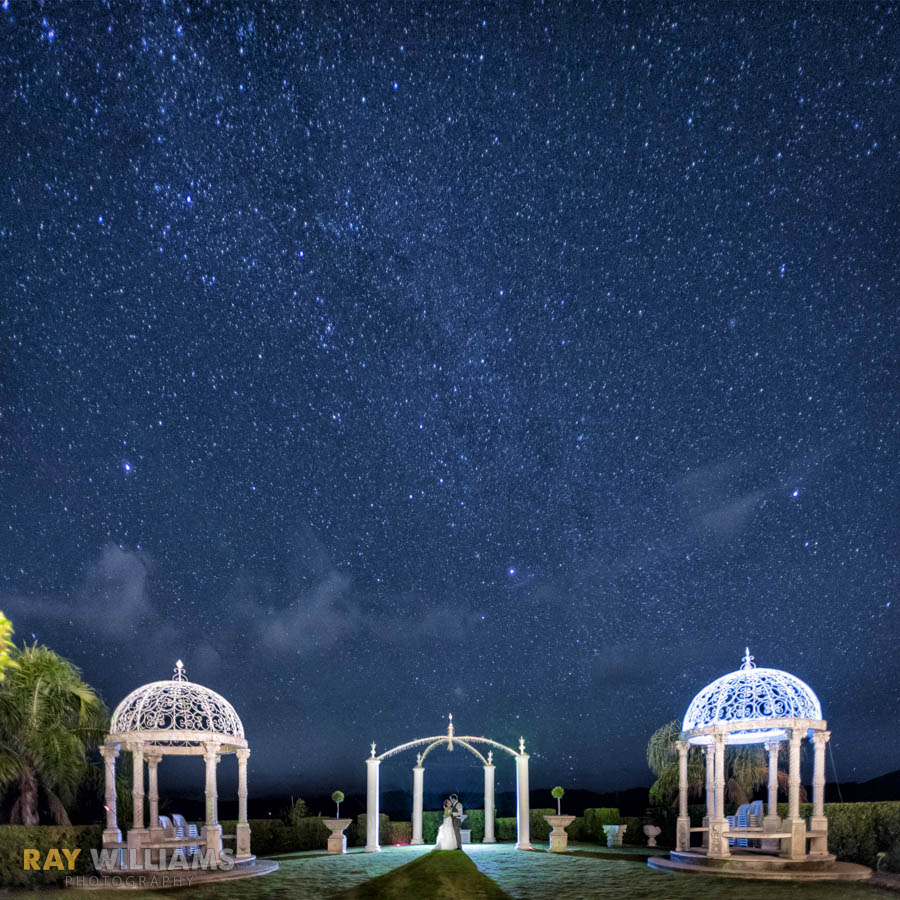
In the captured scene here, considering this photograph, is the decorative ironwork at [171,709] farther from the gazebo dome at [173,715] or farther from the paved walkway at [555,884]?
the paved walkway at [555,884]

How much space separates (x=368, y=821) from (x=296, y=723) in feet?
26.5

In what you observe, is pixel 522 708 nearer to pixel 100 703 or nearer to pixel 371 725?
pixel 371 725

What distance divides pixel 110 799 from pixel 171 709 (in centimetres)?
228

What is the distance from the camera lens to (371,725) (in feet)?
111

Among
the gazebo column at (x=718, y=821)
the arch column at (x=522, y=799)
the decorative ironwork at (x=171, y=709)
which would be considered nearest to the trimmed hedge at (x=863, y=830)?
the gazebo column at (x=718, y=821)

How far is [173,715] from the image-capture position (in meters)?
20.6

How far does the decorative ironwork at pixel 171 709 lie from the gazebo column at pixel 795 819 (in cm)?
1323

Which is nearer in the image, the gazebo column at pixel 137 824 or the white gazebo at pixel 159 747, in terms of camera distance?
the gazebo column at pixel 137 824

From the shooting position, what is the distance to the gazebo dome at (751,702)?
20500mm

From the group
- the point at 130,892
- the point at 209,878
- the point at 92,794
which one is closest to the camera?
the point at 130,892

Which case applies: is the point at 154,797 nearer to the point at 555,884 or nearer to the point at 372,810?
the point at 372,810

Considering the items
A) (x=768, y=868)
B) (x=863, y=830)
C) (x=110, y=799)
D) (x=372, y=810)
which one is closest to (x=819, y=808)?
(x=863, y=830)

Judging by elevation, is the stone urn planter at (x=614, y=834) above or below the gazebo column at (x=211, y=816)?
below

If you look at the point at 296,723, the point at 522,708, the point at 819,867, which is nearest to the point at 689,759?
the point at 522,708
